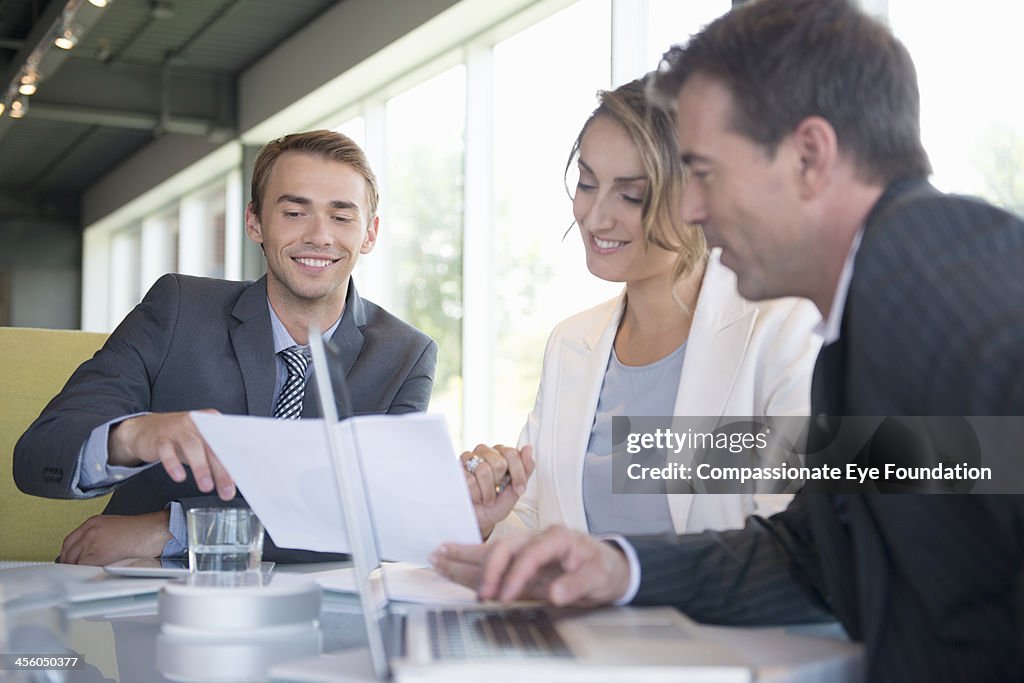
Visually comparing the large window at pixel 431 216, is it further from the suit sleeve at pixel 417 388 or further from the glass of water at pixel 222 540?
the glass of water at pixel 222 540

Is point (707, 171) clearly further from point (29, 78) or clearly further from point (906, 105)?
point (29, 78)

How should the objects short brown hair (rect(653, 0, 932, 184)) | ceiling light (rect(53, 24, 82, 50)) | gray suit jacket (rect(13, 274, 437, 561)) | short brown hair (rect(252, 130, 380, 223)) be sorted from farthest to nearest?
ceiling light (rect(53, 24, 82, 50)) → short brown hair (rect(252, 130, 380, 223)) → gray suit jacket (rect(13, 274, 437, 561)) → short brown hair (rect(653, 0, 932, 184))

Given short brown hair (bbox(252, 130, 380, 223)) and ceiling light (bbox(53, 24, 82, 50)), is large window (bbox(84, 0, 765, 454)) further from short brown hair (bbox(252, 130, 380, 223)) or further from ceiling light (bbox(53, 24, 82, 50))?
short brown hair (bbox(252, 130, 380, 223))

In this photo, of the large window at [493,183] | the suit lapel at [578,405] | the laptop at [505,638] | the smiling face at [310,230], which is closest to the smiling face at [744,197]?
the laptop at [505,638]

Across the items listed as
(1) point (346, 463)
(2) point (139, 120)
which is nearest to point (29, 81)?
(2) point (139, 120)

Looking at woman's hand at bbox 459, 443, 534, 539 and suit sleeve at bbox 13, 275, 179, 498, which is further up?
suit sleeve at bbox 13, 275, 179, 498

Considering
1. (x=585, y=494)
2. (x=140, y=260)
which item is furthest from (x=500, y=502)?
(x=140, y=260)

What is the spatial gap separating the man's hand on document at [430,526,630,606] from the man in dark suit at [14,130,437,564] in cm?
85

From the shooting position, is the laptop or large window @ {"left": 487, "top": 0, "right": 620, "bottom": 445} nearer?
the laptop

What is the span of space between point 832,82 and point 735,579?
529mm

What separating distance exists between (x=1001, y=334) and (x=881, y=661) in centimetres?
31

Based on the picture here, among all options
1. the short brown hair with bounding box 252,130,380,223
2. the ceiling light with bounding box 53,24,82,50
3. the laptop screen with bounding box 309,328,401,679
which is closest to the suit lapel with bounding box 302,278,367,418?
the short brown hair with bounding box 252,130,380,223

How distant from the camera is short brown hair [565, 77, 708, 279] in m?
2.01

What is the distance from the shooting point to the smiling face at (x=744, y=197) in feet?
3.88
